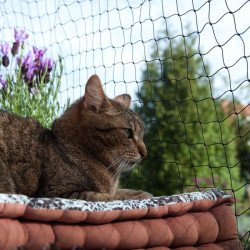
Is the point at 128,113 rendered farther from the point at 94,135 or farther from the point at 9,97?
the point at 9,97

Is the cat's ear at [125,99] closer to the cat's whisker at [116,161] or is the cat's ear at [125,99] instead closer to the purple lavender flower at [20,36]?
the cat's whisker at [116,161]

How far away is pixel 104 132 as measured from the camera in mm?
2955

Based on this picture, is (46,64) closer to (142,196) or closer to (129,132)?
(129,132)

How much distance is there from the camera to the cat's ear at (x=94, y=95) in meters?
2.87

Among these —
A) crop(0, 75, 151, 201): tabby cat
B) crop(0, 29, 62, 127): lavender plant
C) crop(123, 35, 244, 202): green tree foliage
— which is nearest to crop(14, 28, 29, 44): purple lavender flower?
crop(0, 29, 62, 127): lavender plant

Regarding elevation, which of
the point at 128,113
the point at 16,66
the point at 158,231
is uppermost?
the point at 16,66

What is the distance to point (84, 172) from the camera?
9.23 feet

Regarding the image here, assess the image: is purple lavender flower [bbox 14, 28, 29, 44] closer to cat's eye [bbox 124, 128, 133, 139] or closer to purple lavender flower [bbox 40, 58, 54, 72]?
purple lavender flower [bbox 40, 58, 54, 72]

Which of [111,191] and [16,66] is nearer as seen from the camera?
[111,191]

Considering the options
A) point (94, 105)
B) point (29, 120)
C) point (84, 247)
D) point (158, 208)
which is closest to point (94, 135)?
point (94, 105)

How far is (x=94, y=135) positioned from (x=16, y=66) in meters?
1.94

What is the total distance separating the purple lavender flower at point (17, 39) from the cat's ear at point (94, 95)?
5.83 feet

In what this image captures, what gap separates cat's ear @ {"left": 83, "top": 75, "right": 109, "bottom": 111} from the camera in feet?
9.41

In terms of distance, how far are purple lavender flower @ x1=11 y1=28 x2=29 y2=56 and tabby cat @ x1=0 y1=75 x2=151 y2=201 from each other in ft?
5.41
